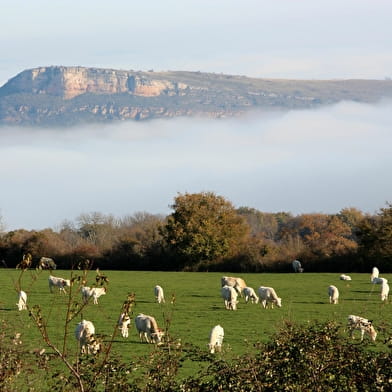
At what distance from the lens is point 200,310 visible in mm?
37188

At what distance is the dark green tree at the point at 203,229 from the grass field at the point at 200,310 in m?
16.8

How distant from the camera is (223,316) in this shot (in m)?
34.5

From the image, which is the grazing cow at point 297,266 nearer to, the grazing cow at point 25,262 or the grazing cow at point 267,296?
the grazing cow at point 267,296

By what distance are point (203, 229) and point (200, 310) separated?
41861mm

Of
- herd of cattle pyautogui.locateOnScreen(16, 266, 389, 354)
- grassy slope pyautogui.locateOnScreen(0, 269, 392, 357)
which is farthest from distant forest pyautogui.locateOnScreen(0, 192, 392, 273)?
herd of cattle pyautogui.locateOnScreen(16, 266, 389, 354)

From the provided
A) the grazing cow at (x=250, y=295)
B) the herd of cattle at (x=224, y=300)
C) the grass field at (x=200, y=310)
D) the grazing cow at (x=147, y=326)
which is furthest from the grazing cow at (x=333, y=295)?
the grazing cow at (x=147, y=326)

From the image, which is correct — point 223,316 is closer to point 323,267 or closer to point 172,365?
point 172,365

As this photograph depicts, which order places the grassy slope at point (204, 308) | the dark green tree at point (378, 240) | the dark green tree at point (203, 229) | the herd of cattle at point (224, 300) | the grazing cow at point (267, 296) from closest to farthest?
the herd of cattle at point (224, 300) < the grassy slope at point (204, 308) < the grazing cow at point (267, 296) < the dark green tree at point (378, 240) < the dark green tree at point (203, 229)

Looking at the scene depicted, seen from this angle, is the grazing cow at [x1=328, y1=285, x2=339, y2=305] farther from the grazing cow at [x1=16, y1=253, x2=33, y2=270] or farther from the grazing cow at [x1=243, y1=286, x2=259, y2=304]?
the grazing cow at [x1=16, y1=253, x2=33, y2=270]

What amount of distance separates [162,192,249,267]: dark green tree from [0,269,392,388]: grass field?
16.8 meters

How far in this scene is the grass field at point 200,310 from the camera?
2670 cm

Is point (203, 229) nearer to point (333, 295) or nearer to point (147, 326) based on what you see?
point (333, 295)

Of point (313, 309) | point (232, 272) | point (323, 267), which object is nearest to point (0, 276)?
point (232, 272)

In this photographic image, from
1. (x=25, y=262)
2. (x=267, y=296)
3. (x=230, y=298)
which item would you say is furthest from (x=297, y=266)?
(x=25, y=262)
